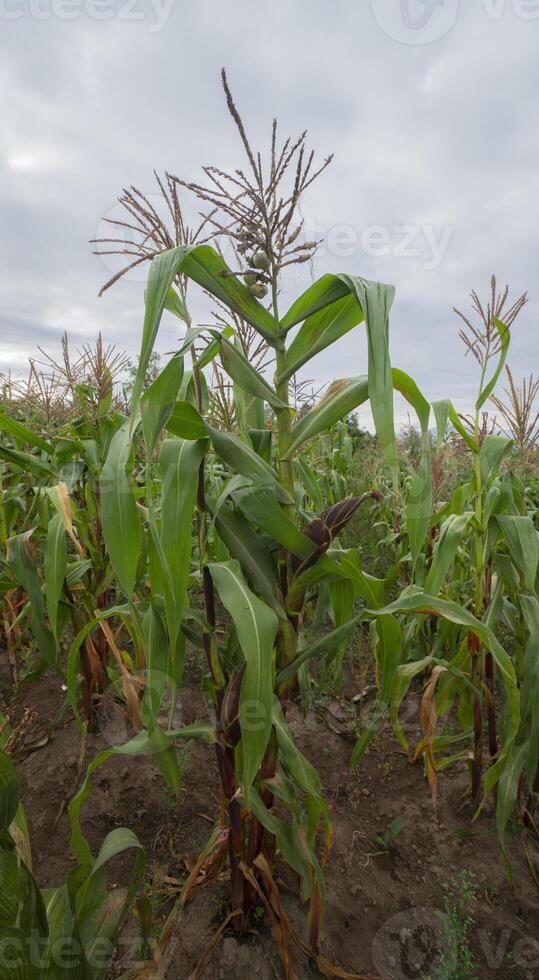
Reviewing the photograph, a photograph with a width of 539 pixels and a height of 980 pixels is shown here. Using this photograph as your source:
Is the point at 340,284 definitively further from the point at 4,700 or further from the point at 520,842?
the point at 4,700

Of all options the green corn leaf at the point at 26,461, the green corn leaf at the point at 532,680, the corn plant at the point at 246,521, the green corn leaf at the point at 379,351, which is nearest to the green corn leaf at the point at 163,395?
the corn plant at the point at 246,521

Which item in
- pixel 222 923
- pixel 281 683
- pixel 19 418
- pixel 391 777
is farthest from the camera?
pixel 19 418

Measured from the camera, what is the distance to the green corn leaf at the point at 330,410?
3.58ft

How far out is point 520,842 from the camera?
1591 millimetres

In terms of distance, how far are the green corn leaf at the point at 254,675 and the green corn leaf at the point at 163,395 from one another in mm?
379

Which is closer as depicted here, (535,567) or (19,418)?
(535,567)

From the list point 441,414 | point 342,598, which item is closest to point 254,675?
point 342,598

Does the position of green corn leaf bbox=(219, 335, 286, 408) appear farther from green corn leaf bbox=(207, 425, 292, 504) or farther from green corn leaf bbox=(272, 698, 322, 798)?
green corn leaf bbox=(272, 698, 322, 798)

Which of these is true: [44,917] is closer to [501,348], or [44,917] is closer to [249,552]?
[249,552]

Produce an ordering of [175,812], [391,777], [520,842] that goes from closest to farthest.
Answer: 1. [520,842]
2. [175,812]
3. [391,777]

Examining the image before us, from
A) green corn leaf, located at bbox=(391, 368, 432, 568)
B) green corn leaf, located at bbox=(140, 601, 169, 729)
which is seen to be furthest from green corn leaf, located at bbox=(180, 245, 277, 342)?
green corn leaf, located at bbox=(140, 601, 169, 729)

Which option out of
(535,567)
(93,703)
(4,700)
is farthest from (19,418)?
(535,567)

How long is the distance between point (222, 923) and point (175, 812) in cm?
48

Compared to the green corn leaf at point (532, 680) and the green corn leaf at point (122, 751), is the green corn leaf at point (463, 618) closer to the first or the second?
the green corn leaf at point (532, 680)
